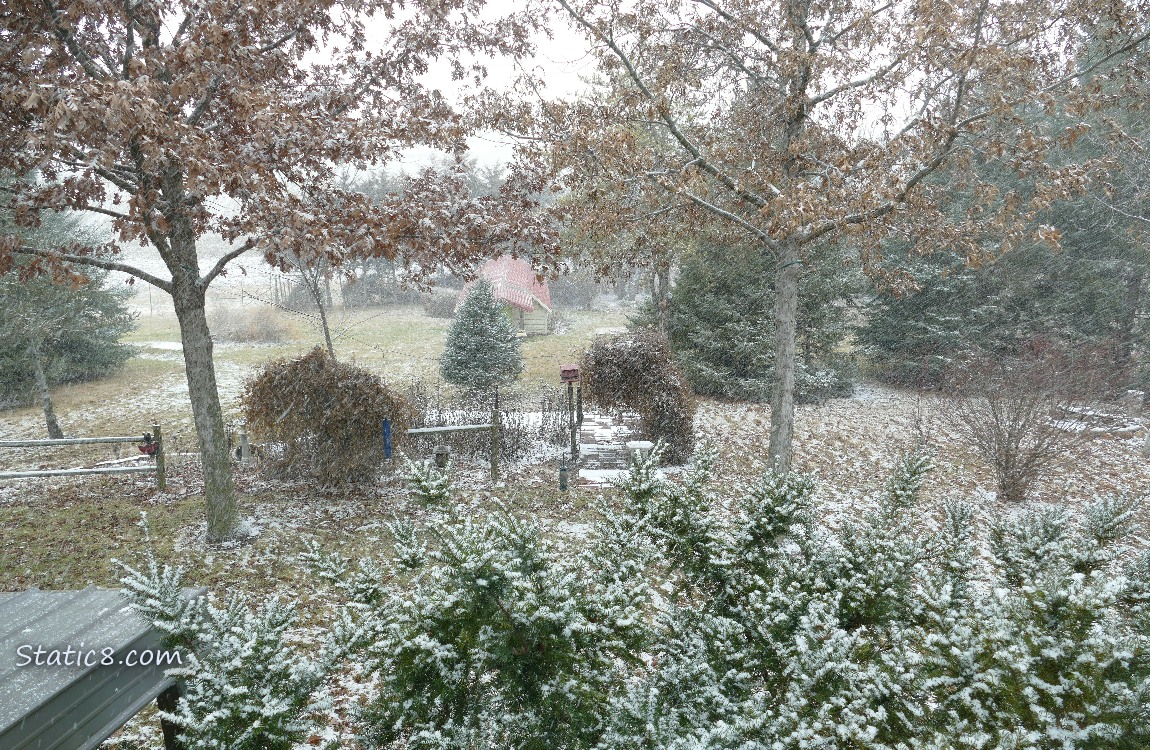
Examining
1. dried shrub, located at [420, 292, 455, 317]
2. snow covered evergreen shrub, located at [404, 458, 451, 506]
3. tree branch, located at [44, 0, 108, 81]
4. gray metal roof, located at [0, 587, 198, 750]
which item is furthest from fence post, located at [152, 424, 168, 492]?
dried shrub, located at [420, 292, 455, 317]

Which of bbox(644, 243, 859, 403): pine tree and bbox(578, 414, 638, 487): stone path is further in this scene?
bbox(644, 243, 859, 403): pine tree

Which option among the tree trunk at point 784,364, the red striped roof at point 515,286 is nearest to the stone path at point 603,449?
the tree trunk at point 784,364

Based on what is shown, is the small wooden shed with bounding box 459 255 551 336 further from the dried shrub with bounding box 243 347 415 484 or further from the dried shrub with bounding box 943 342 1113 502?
the dried shrub with bounding box 943 342 1113 502

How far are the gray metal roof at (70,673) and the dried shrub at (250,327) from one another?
954 inches

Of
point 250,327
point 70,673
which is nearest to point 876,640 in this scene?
point 70,673

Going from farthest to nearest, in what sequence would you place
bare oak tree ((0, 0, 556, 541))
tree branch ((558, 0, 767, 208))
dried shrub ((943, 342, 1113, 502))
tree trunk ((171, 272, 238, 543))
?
dried shrub ((943, 342, 1113, 502)) → tree branch ((558, 0, 767, 208)) → tree trunk ((171, 272, 238, 543)) → bare oak tree ((0, 0, 556, 541))

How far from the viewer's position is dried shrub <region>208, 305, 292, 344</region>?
25.1 meters

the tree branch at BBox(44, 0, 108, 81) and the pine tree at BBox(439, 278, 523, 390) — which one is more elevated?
the tree branch at BBox(44, 0, 108, 81)

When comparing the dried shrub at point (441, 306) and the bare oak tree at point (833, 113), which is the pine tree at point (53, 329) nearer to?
the bare oak tree at point (833, 113)

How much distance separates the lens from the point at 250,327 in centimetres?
2523

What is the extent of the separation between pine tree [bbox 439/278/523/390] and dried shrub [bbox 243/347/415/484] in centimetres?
819

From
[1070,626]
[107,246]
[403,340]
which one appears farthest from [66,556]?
[403,340]

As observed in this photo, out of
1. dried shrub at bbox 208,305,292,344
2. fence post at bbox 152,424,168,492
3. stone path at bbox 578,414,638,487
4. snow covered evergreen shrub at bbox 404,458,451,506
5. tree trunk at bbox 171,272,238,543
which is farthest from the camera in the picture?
dried shrub at bbox 208,305,292,344

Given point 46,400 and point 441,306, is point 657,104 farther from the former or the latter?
point 441,306
